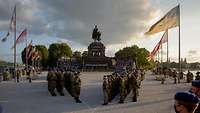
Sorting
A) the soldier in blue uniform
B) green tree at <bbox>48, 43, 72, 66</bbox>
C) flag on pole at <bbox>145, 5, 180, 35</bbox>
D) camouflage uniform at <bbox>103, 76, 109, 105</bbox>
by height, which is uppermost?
green tree at <bbox>48, 43, 72, 66</bbox>

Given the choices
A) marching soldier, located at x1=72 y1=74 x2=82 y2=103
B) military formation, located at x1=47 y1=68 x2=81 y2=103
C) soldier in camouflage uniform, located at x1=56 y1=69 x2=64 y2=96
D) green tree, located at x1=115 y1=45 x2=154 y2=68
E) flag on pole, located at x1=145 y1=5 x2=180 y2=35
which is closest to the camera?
marching soldier, located at x1=72 y1=74 x2=82 y2=103

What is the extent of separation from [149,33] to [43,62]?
111820 mm

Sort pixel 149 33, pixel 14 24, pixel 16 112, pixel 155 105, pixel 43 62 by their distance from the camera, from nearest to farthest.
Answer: pixel 16 112 → pixel 155 105 → pixel 149 33 → pixel 14 24 → pixel 43 62

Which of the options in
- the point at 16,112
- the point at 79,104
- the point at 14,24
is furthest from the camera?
the point at 14,24

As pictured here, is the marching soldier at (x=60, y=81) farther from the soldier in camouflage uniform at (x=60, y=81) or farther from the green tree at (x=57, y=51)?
the green tree at (x=57, y=51)

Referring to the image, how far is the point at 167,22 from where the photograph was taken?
31.3 metres

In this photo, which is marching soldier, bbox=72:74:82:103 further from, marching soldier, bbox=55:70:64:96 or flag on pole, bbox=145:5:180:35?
flag on pole, bbox=145:5:180:35

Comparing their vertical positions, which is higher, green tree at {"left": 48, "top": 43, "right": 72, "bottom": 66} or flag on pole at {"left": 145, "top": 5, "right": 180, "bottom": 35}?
green tree at {"left": 48, "top": 43, "right": 72, "bottom": 66}

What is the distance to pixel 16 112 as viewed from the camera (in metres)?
19.3

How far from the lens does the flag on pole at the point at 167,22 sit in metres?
30.0

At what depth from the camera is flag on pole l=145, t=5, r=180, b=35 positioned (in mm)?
30047

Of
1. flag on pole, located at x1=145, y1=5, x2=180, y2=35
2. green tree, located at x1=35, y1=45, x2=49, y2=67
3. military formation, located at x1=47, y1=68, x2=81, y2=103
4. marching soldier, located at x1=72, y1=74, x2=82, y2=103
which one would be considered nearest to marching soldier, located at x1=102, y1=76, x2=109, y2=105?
marching soldier, located at x1=72, y1=74, x2=82, y2=103

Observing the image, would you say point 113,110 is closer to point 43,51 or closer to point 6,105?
point 6,105

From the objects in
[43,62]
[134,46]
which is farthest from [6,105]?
[134,46]
